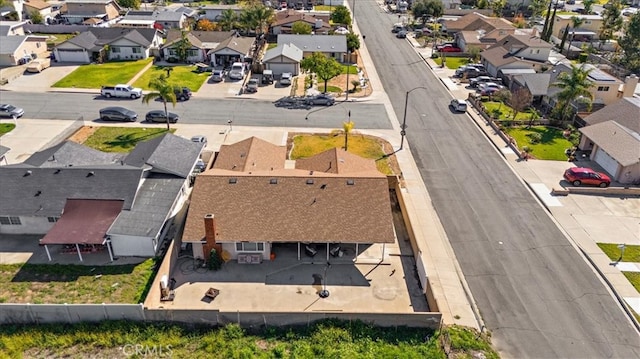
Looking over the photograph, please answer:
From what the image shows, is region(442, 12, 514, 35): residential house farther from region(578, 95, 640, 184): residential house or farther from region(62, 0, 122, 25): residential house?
region(62, 0, 122, 25): residential house

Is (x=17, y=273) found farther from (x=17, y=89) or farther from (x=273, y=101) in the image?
(x=17, y=89)

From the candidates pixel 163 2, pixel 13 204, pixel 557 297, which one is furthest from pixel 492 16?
pixel 13 204

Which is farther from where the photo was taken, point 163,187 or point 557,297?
point 163,187

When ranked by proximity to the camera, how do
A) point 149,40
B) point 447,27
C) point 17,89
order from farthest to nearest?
point 447,27
point 149,40
point 17,89

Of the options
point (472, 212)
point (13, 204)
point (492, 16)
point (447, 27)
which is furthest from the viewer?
point (492, 16)

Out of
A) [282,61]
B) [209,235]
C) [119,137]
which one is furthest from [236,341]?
[282,61]

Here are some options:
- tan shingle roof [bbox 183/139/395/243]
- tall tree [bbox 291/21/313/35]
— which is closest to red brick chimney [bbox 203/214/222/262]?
tan shingle roof [bbox 183/139/395/243]
